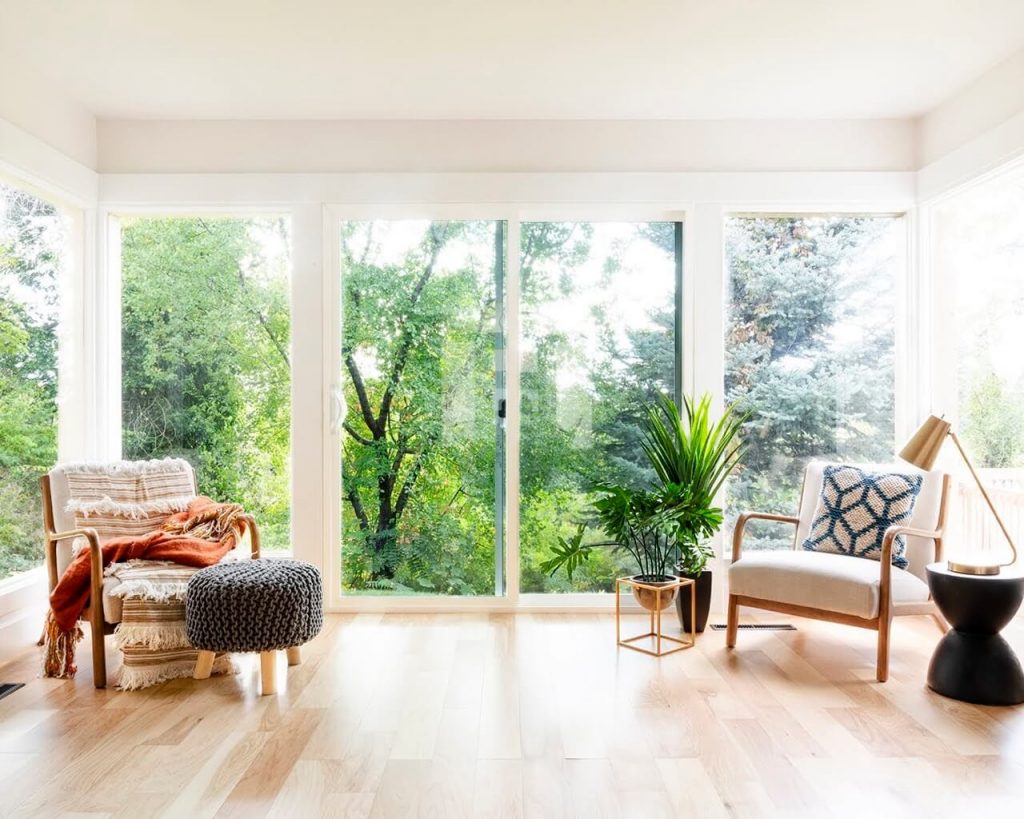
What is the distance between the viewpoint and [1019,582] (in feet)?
10.1

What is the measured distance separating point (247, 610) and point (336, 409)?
5.10 ft

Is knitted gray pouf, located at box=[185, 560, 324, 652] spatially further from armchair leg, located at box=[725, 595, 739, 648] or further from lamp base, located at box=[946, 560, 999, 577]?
lamp base, located at box=[946, 560, 999, 577]

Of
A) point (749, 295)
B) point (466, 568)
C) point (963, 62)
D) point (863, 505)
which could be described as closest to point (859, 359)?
point (749, 295)

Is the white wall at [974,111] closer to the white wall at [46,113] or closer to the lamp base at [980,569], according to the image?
the lamp base at [980,569]

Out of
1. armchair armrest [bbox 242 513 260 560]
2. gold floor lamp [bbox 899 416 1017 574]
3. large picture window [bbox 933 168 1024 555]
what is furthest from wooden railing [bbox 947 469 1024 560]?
armchair armrest [bbox 242 513 260 560]

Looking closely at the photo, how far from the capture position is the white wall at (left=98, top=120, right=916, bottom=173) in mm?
4430

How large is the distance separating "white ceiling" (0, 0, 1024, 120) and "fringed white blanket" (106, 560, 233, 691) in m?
2.24

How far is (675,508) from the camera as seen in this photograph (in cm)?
396

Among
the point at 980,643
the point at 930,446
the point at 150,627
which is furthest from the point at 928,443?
the point at 150,627

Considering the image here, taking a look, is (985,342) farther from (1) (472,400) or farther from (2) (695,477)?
(1) (472,400)

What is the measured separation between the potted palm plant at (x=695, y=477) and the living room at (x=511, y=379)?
0.03 metres

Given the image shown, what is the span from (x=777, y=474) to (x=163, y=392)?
3.42 meters

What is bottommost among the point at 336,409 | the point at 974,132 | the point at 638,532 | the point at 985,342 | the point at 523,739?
the point at 523,739

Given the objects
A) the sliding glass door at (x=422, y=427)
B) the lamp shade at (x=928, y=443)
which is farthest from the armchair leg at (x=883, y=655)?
the sliding glass door at (x=422, y=427)
